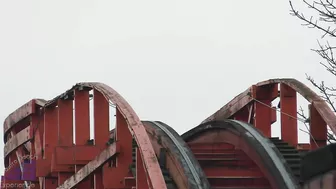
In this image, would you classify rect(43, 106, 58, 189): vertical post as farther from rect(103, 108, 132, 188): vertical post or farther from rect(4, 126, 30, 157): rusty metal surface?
rect(103, 108, 132, 188): vertical post

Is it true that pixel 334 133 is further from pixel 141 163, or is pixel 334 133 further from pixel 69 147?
pixel 69 147

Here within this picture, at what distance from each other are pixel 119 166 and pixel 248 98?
2365 millimetres

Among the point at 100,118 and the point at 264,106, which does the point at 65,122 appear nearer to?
the point at 100,118

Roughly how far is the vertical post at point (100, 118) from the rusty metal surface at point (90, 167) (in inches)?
22.9

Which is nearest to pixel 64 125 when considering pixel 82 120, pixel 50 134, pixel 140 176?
pixel 82 120

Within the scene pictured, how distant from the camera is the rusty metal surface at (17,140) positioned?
42.0 ft

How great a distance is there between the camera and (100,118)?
10633mm

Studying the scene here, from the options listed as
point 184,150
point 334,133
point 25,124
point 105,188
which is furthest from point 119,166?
point 25,124

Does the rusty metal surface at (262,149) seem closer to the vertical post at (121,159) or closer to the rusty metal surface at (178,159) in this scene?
the rusty metal surface at (178,159)

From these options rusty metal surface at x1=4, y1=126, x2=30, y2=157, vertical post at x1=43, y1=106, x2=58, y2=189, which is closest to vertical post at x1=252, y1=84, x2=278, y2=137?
vertical post at x1=43, y1=106, x2=58, y2=189

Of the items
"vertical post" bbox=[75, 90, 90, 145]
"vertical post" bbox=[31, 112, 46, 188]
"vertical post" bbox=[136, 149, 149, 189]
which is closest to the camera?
"vertical post" bbox=[136, 149, 149, 189]

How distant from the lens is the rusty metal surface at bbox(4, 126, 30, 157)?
1281 cm

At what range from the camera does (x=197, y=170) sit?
28.6 feet

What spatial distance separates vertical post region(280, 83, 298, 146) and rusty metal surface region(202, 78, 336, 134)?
0.15 m
